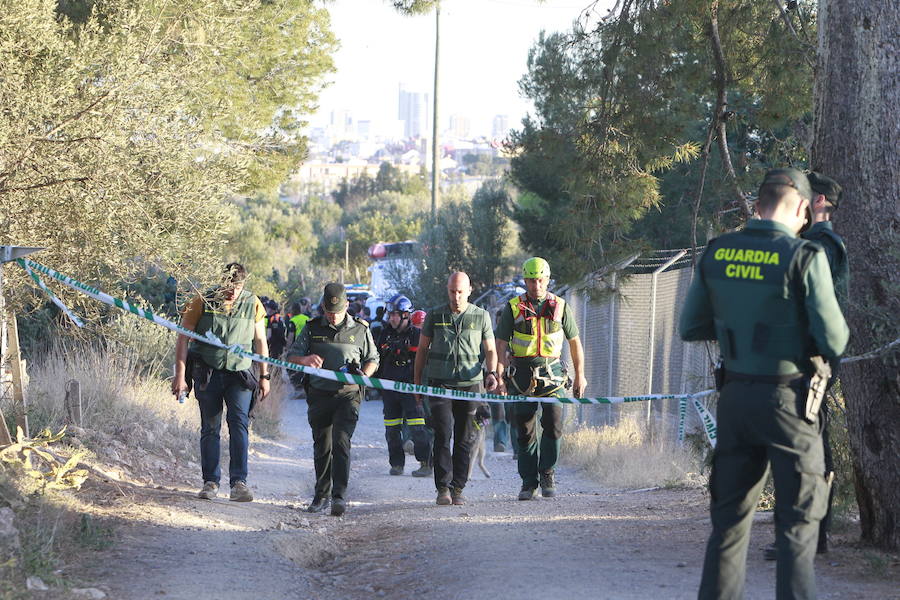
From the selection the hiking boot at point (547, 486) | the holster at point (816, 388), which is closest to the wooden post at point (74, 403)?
the hiking boot at point (547, 486)

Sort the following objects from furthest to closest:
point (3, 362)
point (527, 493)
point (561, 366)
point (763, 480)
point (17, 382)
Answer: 1. point (527, 493)
2. point (561, 366)
3. point (3, 362)
4. point (17, 382)
5. point (763, 480)

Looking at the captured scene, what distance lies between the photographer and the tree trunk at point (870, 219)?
20.5ft

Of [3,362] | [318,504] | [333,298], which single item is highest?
[333,298]

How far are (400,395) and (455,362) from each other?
2894 mm

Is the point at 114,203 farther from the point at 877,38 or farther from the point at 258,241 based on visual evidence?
the point at 258,241

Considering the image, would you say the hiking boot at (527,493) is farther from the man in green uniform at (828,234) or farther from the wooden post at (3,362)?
the wooden post at (3,362)

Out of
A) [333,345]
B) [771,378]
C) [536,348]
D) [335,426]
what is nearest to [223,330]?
[333,345]

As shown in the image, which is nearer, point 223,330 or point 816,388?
point 816,388

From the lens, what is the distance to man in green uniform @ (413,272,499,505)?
917cm

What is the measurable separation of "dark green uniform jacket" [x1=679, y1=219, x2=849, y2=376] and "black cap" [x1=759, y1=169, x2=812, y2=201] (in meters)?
0.21

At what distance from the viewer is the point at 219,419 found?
29.3 feet

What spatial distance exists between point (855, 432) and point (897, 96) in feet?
6.16

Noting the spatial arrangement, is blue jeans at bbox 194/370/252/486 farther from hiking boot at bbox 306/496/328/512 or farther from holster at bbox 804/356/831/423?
holster at bbox 804/356/831/423

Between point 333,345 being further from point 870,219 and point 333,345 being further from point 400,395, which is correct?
point 870,219
